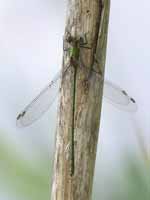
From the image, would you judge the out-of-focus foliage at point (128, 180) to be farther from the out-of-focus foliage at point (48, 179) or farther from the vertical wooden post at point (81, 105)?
the vertical wooden post at point (81, 105)

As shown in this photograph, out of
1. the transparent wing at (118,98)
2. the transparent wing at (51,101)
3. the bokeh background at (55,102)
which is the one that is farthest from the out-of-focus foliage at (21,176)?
the transparent wing at (118,98)

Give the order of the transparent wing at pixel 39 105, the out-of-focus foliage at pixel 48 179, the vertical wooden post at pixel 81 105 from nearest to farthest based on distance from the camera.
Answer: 1. the vertical wooden post at pixel 81 105
2. the transparent wing at pixel 39 105
3. the out-of-focus foliage at pixel 48 179

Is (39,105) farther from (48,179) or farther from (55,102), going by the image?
(48,179)

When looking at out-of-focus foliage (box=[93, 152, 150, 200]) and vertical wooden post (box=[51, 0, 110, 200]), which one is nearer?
vertical wooden post (box=[51, 0, 110, 200])

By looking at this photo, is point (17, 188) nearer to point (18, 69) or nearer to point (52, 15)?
point (18, 69)

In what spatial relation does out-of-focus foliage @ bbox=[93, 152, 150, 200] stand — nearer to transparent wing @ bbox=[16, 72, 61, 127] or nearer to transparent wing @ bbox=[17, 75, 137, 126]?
transparent wing @ bbox=[17, 75, 137, 126]

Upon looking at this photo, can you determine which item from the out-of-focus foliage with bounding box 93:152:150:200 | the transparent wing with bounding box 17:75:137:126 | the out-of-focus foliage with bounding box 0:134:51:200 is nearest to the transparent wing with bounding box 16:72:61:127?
the transparent wing with bounding box 17:75:137:126

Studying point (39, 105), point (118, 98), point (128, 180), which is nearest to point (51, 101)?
point (39, 105)
